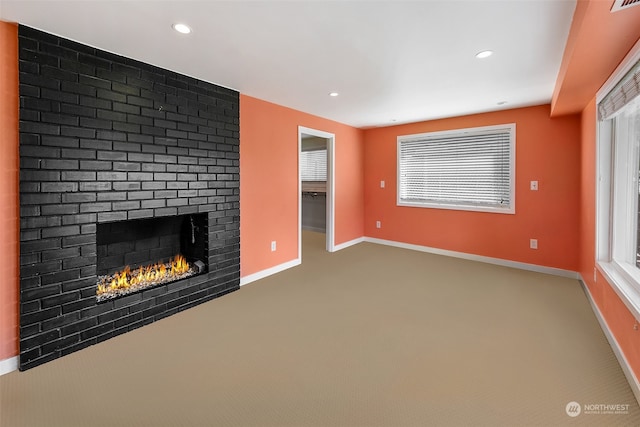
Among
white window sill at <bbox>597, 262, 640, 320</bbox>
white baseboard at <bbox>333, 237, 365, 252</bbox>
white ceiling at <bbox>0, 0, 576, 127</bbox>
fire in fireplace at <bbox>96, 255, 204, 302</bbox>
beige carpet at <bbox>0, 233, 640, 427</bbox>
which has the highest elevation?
white ceiling at <bbox>0, 0, 576, 127</bbox>

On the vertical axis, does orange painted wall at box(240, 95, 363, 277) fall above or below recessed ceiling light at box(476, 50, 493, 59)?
below

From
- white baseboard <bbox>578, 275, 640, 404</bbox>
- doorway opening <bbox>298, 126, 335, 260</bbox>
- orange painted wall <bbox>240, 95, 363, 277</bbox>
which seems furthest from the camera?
doorway opening <bbox>298, 126, 335, 260</bbox>

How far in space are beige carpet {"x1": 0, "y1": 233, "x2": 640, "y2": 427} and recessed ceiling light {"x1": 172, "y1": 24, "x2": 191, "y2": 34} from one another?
217 cm

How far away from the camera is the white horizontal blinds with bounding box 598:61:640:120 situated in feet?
5.98

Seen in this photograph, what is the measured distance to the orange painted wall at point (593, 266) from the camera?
188cm

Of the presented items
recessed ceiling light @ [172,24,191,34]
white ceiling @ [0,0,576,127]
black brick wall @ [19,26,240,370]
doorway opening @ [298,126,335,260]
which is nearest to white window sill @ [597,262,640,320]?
white ceiling @ [0,0,576,127]

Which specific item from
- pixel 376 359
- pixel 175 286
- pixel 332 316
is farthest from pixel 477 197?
pixel 175 286

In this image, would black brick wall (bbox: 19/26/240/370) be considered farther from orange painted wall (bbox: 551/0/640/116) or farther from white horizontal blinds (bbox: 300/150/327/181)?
white horizontal blinds (bbox: 300/150/327/181)

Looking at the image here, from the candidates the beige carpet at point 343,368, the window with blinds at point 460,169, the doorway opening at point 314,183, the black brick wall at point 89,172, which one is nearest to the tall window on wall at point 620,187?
the beige carpet at point 343,368

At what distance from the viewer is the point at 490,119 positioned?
432cm

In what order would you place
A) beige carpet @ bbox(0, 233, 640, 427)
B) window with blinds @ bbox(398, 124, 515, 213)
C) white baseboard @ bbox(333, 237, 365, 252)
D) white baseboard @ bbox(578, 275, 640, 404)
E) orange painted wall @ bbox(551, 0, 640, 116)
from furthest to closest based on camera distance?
white baseboard @ bbox(333, 237, 365, 252) < window with blinds @ bbox(398, 124, 515, 213) < white baseboard @ bbox(578, 275, 640, 404) < beige carpet @ bbox(0, 233, 640, 427) < orange painted wall @ bbox(551, 0, 640, 116)

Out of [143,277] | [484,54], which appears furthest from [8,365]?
[484,54]

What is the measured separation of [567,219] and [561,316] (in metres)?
1.69

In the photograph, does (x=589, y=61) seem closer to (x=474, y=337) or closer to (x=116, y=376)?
(x=474, y=337)
